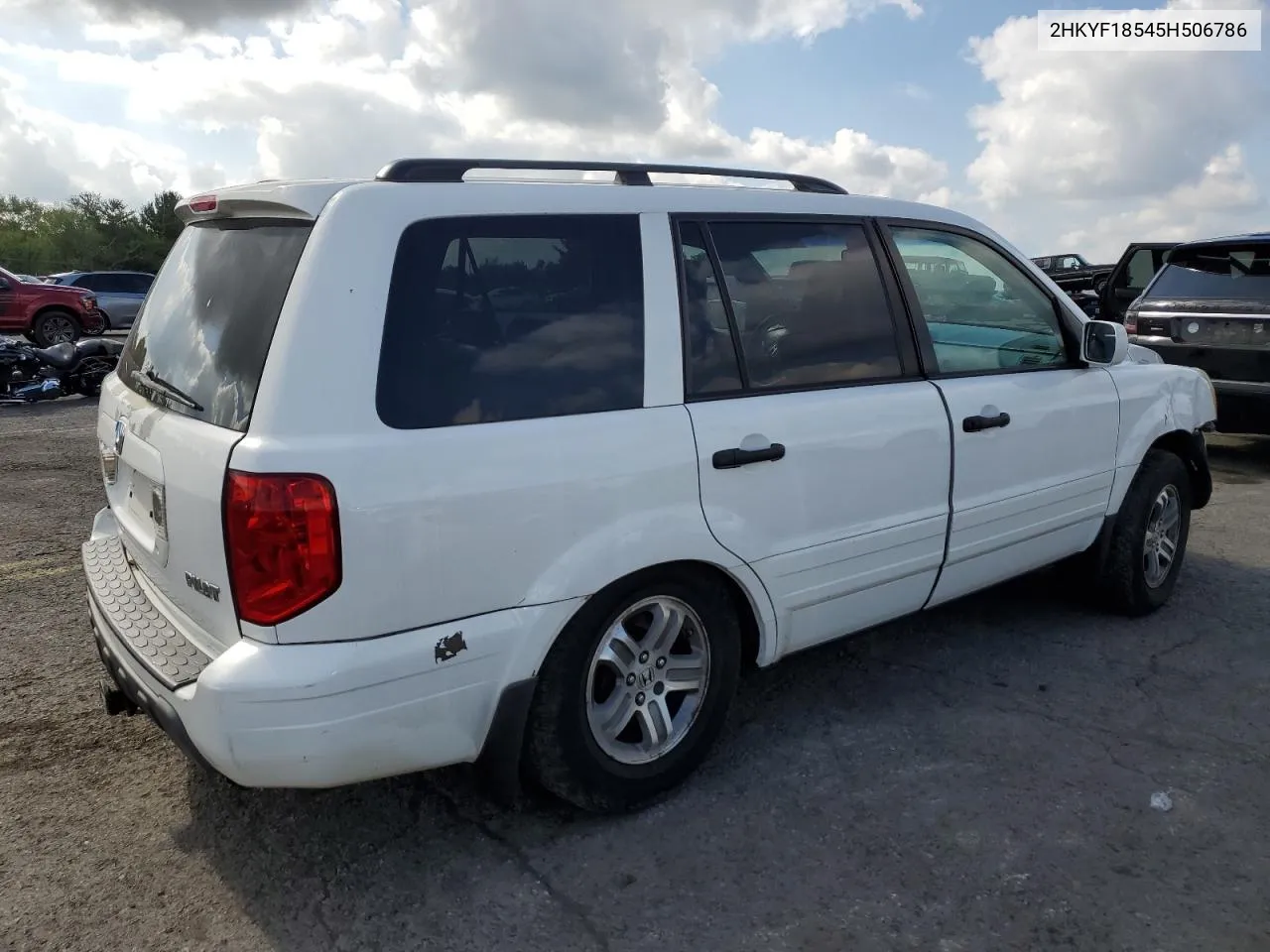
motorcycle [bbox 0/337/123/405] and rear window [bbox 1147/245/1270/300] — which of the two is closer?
rear window [bbox 1147/245/1270/300]

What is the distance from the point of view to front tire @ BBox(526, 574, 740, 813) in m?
2.80

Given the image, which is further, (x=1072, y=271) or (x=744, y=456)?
(x=1072, y=271)

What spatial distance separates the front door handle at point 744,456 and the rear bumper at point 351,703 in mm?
633

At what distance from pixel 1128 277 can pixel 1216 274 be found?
322cm

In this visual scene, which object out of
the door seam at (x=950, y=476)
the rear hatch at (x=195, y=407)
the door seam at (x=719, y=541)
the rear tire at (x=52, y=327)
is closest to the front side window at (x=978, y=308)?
the door seam at (x=950, y=476)

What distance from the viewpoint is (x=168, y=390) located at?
113 inches

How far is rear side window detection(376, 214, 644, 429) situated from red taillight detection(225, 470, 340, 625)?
271 millimetres

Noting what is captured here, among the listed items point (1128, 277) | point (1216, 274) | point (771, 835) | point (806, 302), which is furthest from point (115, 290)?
point (771, 835)

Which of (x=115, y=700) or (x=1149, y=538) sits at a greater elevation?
(x=1149, y=538)

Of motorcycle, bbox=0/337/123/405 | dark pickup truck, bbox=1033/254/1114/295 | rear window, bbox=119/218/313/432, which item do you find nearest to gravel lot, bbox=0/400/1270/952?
rear window, bbox=119/218/313/432

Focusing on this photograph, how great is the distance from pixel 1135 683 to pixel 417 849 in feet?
9.19

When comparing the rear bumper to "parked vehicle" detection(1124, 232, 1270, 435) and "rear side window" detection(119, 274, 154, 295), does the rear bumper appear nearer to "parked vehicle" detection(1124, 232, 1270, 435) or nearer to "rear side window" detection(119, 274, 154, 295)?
"parked vehicle" detection(1124, 232, 1270, 435)

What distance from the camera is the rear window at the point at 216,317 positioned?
2.54 meters

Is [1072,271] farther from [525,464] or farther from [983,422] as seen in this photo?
[525,464]
